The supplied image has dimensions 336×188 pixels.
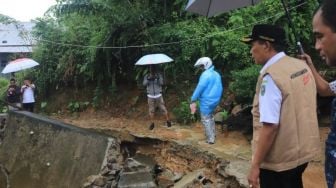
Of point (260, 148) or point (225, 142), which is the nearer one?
point (260, 148)

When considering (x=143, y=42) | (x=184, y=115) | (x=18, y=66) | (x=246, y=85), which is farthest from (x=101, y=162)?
(x=18, y=66)

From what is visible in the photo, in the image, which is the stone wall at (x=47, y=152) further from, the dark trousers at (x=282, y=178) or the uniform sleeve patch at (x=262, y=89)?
the uniform sleeve patch at (x=262, y=89)

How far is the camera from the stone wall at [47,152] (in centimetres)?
788

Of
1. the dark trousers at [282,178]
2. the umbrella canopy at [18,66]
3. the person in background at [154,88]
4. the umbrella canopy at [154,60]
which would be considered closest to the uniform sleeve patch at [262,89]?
the dark trousers at [282,178]

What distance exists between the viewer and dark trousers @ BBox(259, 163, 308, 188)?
2824 millimetres

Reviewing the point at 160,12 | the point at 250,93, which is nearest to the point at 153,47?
the point at 160,12

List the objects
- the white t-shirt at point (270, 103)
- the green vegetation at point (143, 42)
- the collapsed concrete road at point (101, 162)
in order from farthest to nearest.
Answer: the green vegetation at point (143, 42) → the collapsed concrete road at point (101, 162) → the white t-shirt at point (270, 103)

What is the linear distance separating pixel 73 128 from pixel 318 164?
4856 mm

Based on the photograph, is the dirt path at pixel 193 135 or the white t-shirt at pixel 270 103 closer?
the white t-shirt at pixel 270 103

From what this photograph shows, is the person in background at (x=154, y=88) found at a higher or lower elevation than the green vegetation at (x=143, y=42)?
lower

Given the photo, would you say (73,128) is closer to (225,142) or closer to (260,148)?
(225,142)

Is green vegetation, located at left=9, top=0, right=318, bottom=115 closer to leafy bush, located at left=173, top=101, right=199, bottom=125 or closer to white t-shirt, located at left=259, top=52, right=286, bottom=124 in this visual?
leafy bush, located at left=173, top=101, right=199, bottom=125

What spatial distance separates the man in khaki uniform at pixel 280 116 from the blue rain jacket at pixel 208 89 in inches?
170

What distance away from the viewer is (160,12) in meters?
12.3
